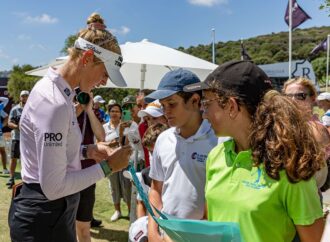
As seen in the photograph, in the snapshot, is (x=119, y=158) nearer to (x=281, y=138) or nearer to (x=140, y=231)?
(x=140, y=231)

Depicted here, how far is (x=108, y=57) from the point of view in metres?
2.18

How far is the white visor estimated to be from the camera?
2.13 m

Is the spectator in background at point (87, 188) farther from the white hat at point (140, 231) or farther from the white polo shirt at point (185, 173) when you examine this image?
the white polo shirt at point (185, 173)

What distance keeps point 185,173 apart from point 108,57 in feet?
2.77

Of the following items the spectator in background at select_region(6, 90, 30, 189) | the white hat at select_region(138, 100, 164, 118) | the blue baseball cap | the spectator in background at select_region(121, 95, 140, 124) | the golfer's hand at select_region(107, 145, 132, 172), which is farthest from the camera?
the spectator in background at select_region(6, 90, 30, 189)

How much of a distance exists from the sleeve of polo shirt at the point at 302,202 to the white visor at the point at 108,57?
1232mm

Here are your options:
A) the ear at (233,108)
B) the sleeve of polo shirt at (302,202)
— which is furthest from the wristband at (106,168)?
the sleeve of polo shirt at (302,202)

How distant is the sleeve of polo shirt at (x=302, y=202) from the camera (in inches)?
54.2

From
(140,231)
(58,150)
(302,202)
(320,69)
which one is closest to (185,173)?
(140,231)

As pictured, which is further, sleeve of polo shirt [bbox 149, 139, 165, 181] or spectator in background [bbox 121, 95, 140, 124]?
spectator in background [bbox 121, 95, 140, 124]

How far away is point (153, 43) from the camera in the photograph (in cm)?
652

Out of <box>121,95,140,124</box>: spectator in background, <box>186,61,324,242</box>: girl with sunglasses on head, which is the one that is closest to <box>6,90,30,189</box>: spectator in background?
<box>121,95,140,124</box>: spectator in background

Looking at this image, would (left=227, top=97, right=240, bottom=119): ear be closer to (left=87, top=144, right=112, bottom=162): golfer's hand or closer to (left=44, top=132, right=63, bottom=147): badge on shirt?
(left=44, top=132, right=63, bottom=147): badge on shirt

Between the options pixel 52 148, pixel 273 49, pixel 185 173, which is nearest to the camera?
pixel 52 148
